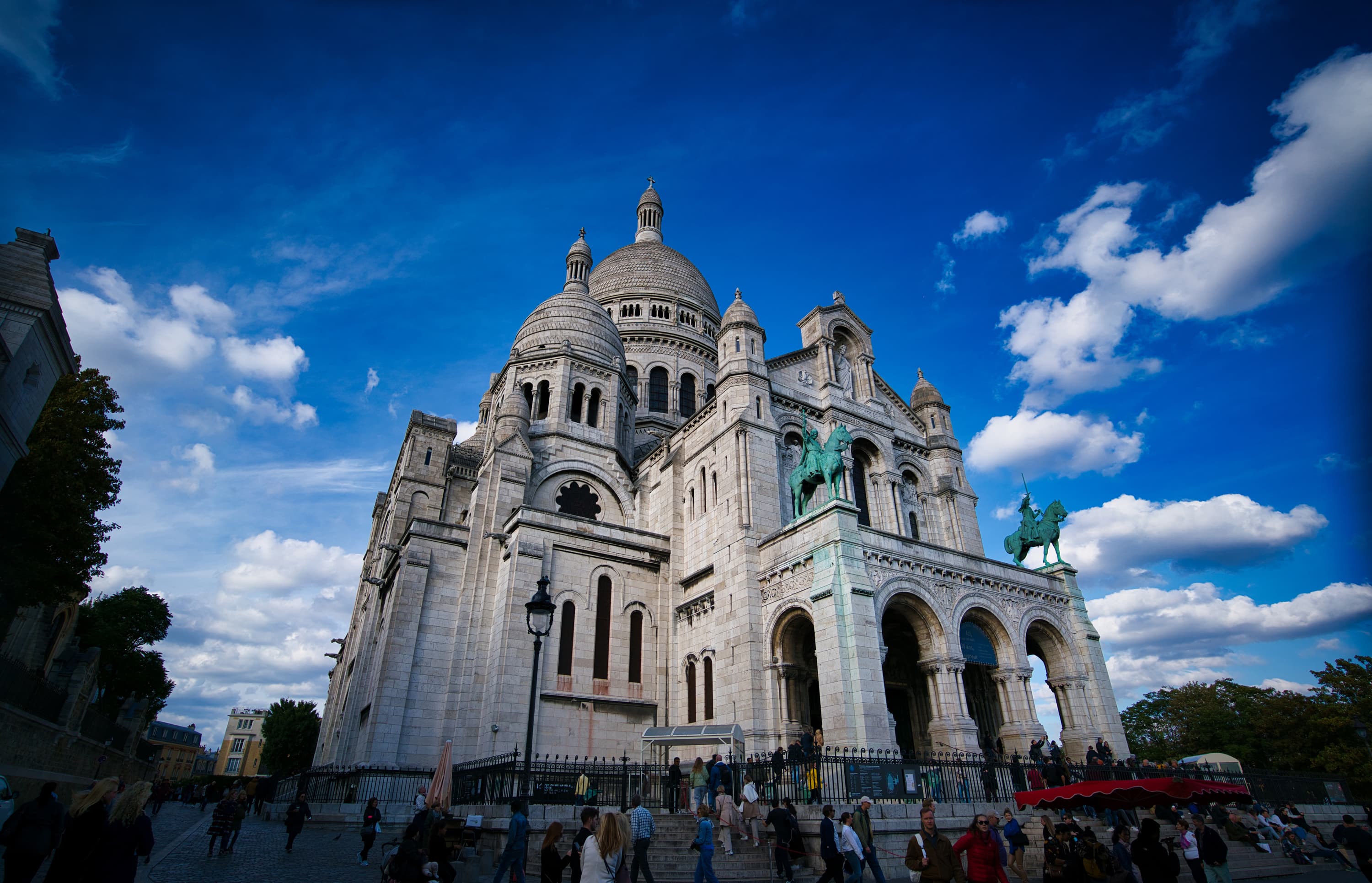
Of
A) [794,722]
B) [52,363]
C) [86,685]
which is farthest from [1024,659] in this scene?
[86,685]

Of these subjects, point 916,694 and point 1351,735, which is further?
point 1351,735

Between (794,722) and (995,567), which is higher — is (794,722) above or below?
below

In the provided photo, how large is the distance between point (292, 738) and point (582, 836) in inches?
2417

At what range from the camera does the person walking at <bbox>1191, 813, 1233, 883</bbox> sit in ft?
35.0

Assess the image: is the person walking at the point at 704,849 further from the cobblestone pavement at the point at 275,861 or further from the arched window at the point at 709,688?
the arched window at the point at 709,688

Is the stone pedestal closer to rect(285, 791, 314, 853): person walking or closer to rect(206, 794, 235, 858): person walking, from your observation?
rect(285, 791, 314, 853): person walking

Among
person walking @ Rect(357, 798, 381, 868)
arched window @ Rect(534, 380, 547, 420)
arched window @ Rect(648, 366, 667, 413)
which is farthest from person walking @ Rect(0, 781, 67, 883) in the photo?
arched window @ Rect(648, 366, 667, 413)

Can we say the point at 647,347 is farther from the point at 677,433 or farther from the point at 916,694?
the point at 916,694

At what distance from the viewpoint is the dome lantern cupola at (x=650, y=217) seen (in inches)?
2232

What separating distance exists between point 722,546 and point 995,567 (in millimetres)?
9008

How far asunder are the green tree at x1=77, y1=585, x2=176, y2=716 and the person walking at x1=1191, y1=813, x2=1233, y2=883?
56.2 metres

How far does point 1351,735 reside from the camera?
3544cm

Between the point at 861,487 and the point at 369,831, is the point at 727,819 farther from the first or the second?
the point at 861,487

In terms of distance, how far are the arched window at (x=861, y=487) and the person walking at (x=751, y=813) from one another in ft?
49.1
